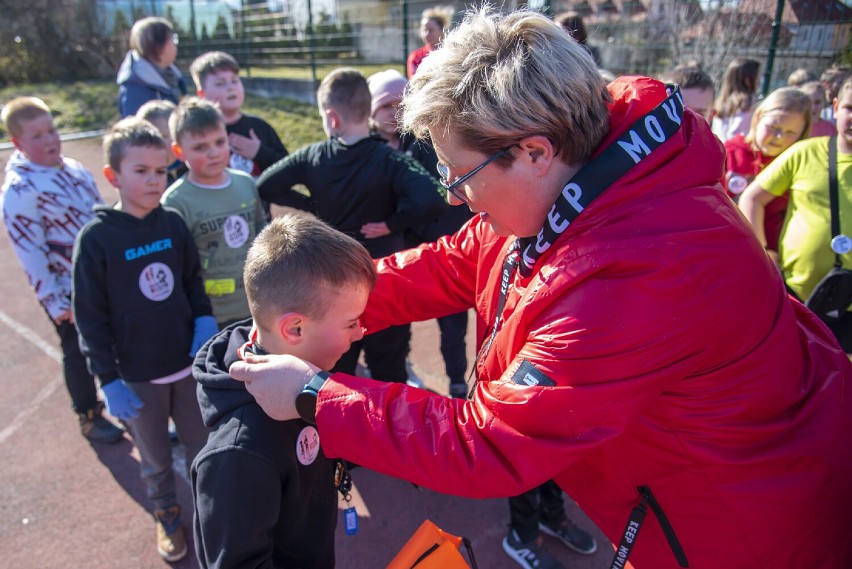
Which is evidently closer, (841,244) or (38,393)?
(841,244)

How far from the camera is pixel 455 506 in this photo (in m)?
3.05

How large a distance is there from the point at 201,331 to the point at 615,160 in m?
2.13

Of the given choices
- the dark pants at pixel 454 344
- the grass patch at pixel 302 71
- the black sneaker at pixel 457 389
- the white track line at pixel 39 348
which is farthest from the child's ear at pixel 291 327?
the grass patch at pixel 302 71

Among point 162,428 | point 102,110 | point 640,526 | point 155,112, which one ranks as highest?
point 155,112

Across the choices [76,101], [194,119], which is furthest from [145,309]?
[76,101]

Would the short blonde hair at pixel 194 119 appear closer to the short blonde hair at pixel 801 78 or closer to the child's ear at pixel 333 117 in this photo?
the child's ear at pixel 333 117

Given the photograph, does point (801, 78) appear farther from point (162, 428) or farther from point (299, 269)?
point (162, 428)

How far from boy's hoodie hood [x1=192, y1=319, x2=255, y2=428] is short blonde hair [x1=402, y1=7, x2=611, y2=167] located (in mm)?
847

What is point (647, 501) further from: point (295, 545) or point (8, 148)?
point (8, 148)

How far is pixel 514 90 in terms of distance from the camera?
1361 mm

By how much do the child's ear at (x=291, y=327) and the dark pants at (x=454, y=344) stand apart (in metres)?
2.24

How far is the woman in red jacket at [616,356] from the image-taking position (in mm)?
1246

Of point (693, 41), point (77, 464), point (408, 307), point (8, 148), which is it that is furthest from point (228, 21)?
point (408, 307)

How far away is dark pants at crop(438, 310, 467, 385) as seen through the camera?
12.6 feet
